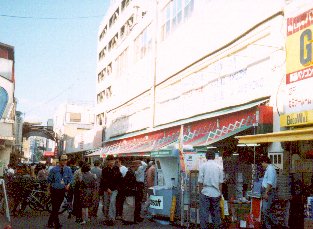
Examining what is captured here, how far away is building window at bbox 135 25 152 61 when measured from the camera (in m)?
27.8

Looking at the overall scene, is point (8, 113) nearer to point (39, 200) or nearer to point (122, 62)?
point (39, 200)

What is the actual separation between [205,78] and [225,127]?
12.1ft

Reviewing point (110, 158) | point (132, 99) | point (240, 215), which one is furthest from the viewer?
point (132, 99)

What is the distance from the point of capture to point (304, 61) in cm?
1141

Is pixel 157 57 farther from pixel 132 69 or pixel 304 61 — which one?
pixel 304 61

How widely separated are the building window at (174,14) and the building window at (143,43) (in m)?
2.56

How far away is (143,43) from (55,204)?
19845mm

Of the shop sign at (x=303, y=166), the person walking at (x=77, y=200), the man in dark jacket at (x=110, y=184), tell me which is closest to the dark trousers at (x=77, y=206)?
the person walking at (x=77, y=200)

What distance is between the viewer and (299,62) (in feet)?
38.3

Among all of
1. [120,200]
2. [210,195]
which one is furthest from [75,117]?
[210,195]

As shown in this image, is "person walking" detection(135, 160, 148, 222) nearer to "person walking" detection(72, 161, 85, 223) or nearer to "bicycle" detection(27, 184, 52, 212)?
"person walking" detection(72, 161, 85, 223)

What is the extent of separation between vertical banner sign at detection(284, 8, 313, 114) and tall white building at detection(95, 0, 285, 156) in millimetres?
900

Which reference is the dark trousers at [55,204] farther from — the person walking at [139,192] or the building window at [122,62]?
the building window at [122,62]

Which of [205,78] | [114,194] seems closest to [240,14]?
[205,78]
